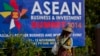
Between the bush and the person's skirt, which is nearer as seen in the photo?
the person's skirt

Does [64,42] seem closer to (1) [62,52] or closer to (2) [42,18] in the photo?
(1) [62,52]

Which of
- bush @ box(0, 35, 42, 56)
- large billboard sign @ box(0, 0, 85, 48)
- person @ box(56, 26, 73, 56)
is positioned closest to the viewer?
person @ box(56, 26, 73, 56)

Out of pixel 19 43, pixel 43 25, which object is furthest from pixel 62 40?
pixel 43 25

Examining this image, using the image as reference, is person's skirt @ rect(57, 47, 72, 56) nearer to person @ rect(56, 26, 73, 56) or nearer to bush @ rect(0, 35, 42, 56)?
person @ rect(56, 26, 73, 56)

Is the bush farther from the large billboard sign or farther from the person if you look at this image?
the large billboard sign

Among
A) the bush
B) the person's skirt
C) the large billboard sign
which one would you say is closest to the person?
the person's skirt

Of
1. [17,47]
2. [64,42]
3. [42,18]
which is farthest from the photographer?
[42,18]

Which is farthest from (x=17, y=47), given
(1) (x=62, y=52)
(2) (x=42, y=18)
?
(2) (x=42, y=18)

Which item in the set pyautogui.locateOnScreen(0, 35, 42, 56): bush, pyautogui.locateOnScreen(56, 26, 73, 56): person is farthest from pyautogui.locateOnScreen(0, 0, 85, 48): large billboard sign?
pyautogui.locateOnScreen(56, 26, 73, 56): person

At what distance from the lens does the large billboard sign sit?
13031 mm

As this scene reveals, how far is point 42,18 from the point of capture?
43.1ft

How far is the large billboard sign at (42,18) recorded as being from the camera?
1303cm

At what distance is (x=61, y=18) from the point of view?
43.4 ft

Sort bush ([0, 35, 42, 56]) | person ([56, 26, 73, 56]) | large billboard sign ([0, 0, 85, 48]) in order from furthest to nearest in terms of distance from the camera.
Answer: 1. large billboard sign ([0, 0, 85, 48])
2. bush ([0, 35, 42, 56])
3. person ([56, 26, 73, 56])
